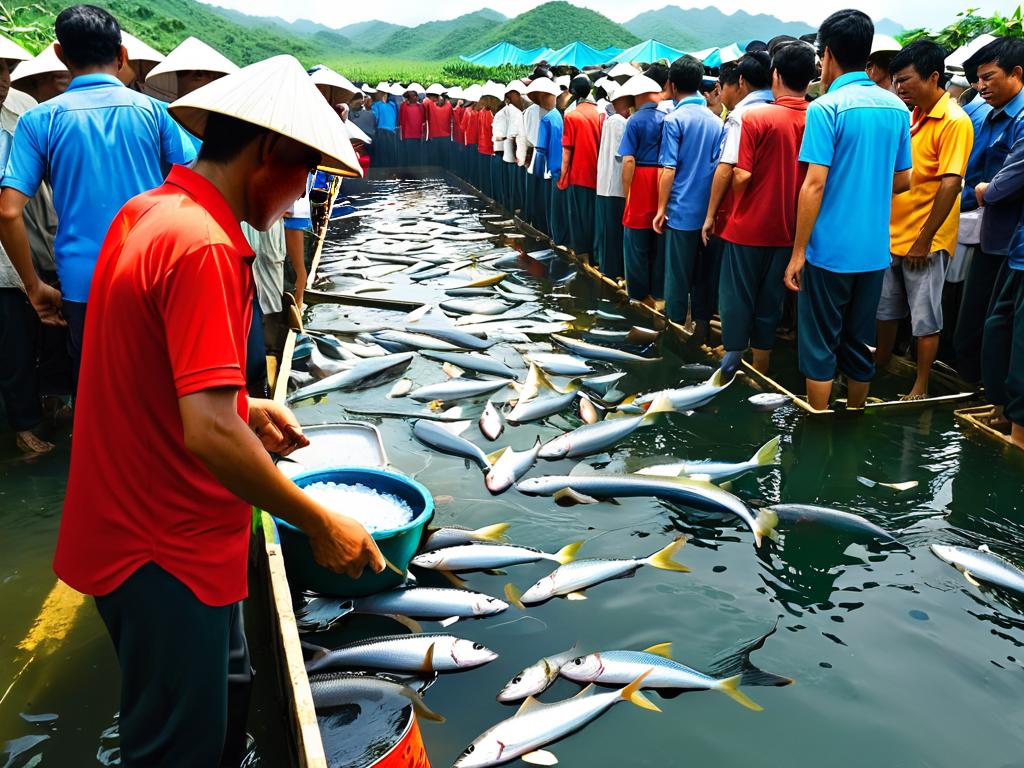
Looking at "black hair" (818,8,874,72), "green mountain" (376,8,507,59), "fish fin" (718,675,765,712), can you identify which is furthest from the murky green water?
"green mountain" (376,8,507,59)

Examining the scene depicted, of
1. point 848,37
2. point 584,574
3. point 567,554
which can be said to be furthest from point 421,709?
point 848,37

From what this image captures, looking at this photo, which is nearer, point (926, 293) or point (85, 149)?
point (85, 149)

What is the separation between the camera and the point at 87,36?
147 inches

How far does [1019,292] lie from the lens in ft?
15.5

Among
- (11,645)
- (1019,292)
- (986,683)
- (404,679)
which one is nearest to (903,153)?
(1019,292)

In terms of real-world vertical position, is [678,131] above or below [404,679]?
above

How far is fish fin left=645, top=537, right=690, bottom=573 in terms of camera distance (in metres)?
3.70

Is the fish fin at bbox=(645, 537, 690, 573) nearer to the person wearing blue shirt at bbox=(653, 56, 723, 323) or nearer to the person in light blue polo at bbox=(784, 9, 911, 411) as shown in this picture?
the person in light blue polo at bbox=(784, 9, 911, 411)

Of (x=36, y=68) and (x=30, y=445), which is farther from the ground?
(x=36, y=68)

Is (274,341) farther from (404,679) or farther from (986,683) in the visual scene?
(986,683)

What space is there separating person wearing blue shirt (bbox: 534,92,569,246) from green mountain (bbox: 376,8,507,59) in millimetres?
73030

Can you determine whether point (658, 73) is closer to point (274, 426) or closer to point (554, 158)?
point (554, 158)

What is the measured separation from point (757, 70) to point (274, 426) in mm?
5353

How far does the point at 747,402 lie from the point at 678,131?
8.81 feet
